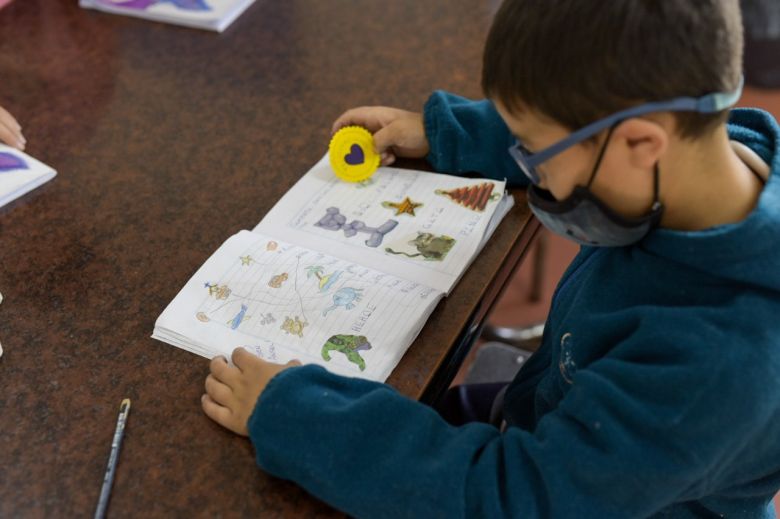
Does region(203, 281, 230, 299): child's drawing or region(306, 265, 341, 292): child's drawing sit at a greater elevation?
region(306, 265, 341, 292): child's drawing

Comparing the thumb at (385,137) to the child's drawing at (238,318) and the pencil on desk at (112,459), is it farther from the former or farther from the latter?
the pencil on desk at (112,459)

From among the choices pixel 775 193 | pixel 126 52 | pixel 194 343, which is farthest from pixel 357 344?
pixel 126 52

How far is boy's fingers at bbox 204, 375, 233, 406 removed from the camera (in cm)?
73

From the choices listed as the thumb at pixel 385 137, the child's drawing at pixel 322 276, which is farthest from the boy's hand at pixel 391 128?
the child's drawing at pixel 322 276

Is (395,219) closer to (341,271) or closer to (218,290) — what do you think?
(341,271)

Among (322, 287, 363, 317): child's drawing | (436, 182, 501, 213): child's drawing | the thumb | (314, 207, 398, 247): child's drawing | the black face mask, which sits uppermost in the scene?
the black face mask

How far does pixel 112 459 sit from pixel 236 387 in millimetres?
128

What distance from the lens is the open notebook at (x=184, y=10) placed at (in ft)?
4.29

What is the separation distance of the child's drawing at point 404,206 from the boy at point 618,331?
23cm

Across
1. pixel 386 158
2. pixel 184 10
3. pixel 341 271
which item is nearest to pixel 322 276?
pixel 341 271

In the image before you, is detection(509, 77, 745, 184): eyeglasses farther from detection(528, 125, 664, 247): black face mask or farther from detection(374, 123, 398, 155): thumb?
detection(374, 123, 398, 155): thumb

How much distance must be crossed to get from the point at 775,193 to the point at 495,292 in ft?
1.06

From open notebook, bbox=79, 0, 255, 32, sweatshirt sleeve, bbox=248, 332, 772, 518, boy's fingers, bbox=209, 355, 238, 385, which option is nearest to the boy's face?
sweatshirt sleeve, bbox=248, 332, 772, 518

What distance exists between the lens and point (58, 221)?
0.97 metres
